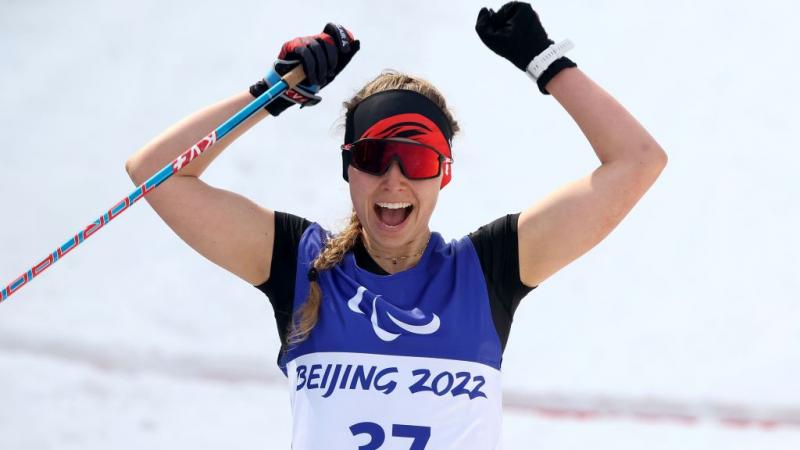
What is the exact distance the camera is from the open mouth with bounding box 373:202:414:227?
141 cm

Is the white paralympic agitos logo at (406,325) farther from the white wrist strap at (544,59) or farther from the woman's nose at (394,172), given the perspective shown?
the white wrist strap at (544,59)

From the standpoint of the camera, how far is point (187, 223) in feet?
4.67

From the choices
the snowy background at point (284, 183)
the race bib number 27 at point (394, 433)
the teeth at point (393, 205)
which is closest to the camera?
the race bib number 27 at point (394, 433)

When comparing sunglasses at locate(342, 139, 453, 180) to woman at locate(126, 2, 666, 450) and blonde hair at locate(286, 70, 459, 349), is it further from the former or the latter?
blonde hair at locate(286, 70, 459, 349)

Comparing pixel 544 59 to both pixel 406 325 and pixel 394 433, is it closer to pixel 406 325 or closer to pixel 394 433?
pixel 406 325

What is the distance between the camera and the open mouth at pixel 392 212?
55.5 inches

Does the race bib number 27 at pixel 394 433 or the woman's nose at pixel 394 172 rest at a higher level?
the woman's nose at pixel 394 172

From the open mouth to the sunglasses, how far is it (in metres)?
0.05

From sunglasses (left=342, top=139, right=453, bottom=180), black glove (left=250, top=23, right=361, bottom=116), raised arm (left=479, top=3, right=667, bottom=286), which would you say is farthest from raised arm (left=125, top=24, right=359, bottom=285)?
raised arm (left=479, top=3, right=667, bottom=286)

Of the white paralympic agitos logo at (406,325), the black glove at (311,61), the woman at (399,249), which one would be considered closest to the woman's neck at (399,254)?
the woman at (399,249)

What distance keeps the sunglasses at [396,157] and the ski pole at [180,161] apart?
159mm

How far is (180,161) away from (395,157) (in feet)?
1.03

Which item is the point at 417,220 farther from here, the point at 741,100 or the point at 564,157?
the point at 741,100

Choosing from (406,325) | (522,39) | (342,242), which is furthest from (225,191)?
(522,39)
